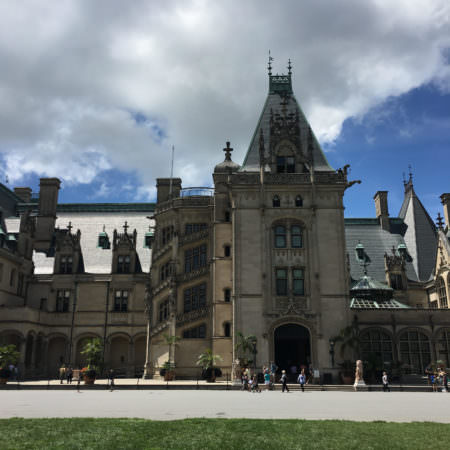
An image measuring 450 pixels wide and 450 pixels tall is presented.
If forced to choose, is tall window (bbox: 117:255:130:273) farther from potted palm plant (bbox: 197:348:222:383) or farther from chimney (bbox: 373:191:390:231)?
chimney (bbox: 373:191:390:231)

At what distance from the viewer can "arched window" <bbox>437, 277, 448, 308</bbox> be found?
47872 mm

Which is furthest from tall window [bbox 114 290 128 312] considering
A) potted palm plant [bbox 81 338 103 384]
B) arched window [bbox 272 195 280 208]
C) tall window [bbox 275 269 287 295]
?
arched window [bbox 272 195 280 208]

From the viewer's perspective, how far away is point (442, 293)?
160 feet

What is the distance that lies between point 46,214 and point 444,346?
46735 mm

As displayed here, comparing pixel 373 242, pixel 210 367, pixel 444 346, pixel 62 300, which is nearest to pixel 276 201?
pixel 210 367

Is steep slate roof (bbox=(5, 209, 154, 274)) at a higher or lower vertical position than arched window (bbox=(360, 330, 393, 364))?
higher

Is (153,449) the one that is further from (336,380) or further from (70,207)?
(70,207)

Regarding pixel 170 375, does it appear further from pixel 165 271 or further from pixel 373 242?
pixel 373 242

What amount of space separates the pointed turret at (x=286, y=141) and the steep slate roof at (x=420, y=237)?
1744cm

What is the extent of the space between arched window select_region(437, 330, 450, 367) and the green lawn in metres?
30.0

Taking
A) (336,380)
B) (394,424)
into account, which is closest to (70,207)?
(336,380)

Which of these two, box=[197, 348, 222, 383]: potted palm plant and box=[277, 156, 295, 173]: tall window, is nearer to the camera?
box=[197, 348, 222, 383]: potted palm plant

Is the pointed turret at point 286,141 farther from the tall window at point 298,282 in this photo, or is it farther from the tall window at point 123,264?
the tall window at point 123,264

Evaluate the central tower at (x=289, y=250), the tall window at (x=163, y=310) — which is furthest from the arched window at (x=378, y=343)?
the tall window at (x=163, y=310)
